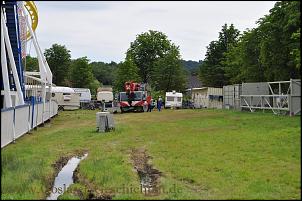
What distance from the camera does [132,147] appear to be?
1628 centimetres

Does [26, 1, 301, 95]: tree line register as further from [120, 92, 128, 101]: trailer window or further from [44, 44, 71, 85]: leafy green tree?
[120, 92, 128, 101]: trailer window

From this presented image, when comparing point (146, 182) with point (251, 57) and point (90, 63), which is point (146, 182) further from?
point (90, 63)

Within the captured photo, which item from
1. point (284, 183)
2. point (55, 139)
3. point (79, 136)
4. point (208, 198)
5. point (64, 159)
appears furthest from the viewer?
point (79, 136)

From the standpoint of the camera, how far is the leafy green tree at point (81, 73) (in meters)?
85.5

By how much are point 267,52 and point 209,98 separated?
1034 inches

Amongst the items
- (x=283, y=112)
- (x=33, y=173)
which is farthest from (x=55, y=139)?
(x=283, y=112)

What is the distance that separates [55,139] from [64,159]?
5645 millimetres

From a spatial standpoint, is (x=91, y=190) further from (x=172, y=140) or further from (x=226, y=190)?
(x=172, y=140)

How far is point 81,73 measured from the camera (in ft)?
281

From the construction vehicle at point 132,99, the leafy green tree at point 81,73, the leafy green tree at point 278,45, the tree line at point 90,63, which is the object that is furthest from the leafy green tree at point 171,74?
the leafy green tree at point 278,45

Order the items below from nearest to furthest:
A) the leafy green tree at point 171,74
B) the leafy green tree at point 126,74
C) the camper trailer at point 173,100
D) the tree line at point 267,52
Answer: the tree line at point 267,52 → the camper trailer at point 173,100 → the leafy green tree at point 171,74 → the leafy green tree at point 126,74

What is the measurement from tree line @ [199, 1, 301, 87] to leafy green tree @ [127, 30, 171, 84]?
53.1ft

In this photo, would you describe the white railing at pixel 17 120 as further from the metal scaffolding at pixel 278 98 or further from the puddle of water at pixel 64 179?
the metal scaffolding at pixel 278 98

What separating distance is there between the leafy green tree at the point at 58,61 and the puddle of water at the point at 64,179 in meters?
76.7
